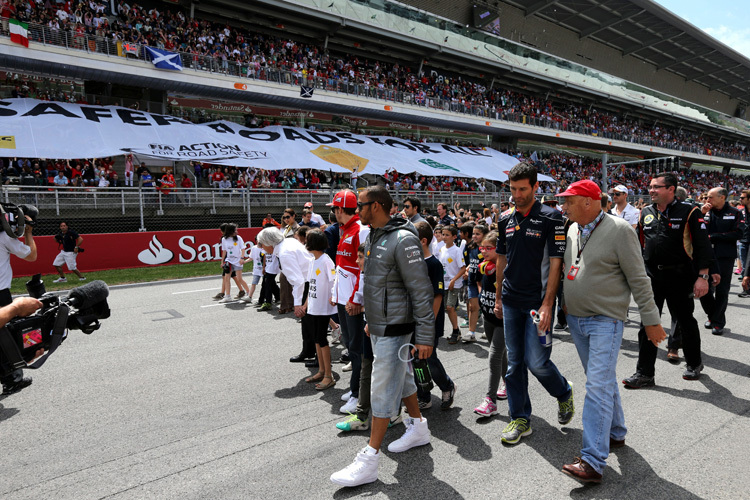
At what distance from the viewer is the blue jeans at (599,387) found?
2.91m

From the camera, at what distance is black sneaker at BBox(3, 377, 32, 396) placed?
4240 mm

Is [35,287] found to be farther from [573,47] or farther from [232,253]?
[573,47]

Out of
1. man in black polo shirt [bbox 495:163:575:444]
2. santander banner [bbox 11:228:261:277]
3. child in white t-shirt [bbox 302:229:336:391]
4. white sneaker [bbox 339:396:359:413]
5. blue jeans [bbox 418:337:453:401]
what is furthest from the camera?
santander banner [bbox 11:228:261:277]

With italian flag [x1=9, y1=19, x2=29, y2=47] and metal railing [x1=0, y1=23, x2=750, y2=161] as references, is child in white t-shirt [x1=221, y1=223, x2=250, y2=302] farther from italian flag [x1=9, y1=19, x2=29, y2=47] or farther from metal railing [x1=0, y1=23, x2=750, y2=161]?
metal railing [x1=0, y1=23, x2=750, y2=161]

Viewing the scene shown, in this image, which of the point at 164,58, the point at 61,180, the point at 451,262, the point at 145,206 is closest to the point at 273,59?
the point at 164,58

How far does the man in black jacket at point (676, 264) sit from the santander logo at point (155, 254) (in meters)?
14.2

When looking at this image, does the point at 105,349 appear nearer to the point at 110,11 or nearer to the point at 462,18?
the point at 110,11

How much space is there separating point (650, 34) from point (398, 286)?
6292 cm

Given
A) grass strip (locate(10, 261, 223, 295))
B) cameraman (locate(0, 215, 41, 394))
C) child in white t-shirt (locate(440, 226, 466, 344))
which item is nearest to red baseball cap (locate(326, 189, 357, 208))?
child in white t-shirt (locate(440, 226, 466, 344))

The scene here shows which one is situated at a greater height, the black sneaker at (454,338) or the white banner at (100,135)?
the white banner at (100,135)

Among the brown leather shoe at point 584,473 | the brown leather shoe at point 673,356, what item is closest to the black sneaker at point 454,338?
the brown leather shoe at point 673,356

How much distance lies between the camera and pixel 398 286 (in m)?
3.06

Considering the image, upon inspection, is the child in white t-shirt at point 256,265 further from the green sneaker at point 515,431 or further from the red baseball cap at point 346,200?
the green sneaker at point 515,431

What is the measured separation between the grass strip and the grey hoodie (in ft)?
29.0
